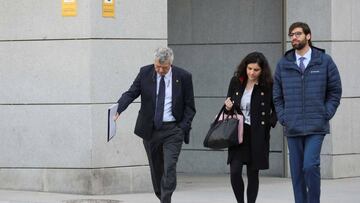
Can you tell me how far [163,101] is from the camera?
32.1 ft

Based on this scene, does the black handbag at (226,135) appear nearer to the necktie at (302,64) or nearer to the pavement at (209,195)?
the necktie at (302,64)

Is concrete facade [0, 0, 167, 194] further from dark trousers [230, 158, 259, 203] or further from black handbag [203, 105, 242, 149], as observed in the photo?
dark trousers [230, 158, 259, 203]

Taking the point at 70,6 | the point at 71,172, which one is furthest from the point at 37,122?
the point at 70,6

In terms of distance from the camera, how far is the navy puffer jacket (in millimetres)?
9008

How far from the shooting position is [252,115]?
985 centimetres

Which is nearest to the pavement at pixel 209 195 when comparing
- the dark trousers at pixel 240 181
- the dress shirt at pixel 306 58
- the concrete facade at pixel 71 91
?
the concrete facade at pixel 71 91

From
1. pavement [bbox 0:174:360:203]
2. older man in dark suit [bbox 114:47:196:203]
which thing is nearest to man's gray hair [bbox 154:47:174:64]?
older man in dark suit [bbox 114:47:196:203]

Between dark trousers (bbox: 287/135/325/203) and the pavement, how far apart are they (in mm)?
2196

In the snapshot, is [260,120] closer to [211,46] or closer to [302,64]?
[302,64]

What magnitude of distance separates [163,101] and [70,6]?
8.86 ft

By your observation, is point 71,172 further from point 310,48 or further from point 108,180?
point 310,48

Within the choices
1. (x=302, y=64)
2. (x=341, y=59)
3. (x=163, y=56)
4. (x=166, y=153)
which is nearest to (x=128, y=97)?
(x=163, y=56)

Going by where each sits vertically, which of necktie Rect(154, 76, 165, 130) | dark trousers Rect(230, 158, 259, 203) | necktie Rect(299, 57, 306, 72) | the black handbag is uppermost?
necktie Rect(299, 57, 306, 72)

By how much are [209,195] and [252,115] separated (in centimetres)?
254
